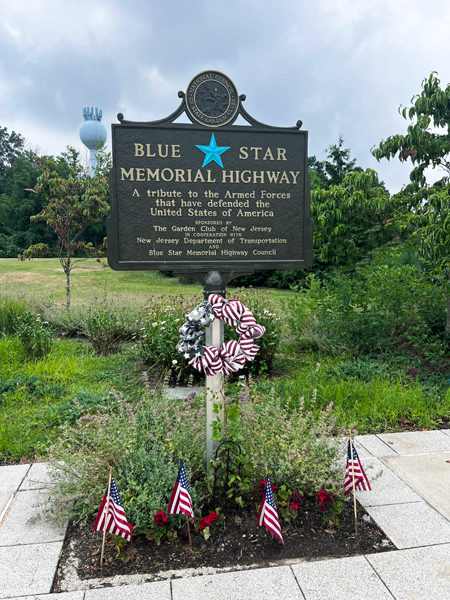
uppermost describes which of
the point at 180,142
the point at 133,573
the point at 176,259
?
the point at 180,142

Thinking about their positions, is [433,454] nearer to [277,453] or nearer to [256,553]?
[277,453]

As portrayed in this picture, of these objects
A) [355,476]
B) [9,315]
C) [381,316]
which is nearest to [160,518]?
[355,476]

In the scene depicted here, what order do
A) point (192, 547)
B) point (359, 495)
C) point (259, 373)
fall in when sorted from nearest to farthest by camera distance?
1. point (192, 547)
2. point (359, 495)
3. point (259, 373)

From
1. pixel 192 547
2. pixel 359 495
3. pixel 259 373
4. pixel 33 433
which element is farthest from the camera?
pixel 259 373

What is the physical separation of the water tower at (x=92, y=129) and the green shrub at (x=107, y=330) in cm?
4400

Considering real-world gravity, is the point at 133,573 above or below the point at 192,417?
below

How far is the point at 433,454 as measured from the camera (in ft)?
12.4

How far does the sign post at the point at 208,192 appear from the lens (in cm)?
304

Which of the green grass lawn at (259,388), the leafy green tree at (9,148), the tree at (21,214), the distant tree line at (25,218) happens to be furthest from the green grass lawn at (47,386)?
the leafy green tree at (9,148)

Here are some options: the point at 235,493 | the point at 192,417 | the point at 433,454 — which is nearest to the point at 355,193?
the point at 433,454

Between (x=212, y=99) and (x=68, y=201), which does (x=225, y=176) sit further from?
(x=68, y=201)

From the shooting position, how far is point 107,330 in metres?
7.25

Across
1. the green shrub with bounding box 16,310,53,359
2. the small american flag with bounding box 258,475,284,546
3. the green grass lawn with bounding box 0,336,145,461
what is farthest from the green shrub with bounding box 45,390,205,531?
the green shrub with bounding box 16,310,53,359

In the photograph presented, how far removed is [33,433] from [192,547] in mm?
2195
